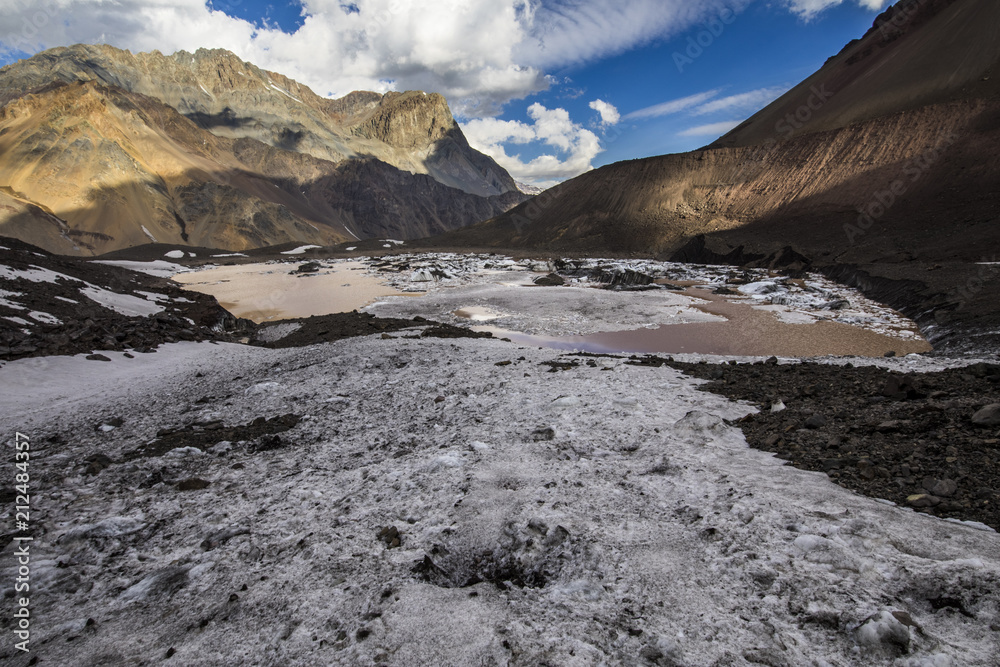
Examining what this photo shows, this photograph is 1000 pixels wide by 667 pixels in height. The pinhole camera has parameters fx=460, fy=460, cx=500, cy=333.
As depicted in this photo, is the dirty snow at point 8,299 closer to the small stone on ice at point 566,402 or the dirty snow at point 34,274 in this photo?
the dirty snow at point 34,274

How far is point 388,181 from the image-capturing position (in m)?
179

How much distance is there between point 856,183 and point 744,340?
136 ft

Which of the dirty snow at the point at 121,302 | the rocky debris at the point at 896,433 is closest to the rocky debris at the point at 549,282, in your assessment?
the dirty snow at the point at 121,302

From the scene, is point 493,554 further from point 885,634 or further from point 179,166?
point 179,166

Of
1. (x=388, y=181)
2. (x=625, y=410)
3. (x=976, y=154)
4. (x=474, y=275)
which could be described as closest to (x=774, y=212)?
(x=976, y=154)

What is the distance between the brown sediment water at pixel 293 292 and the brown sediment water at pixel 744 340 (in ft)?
38.4

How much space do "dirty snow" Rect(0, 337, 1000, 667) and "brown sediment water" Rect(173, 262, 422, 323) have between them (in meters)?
18.3

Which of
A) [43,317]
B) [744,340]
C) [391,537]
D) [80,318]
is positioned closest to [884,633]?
[391,537]

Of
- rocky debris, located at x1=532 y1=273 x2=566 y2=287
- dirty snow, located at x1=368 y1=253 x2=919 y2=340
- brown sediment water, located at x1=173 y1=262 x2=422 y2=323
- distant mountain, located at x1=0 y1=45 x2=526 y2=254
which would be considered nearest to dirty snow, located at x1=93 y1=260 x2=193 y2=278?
brown sediment water, located at x1=173 y1=262 x2=422 y2=323

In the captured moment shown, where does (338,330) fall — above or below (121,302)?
below

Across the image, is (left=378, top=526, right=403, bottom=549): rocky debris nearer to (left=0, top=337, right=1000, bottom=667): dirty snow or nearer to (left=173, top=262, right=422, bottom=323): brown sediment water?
(left=0, top=337, right=1000, bottom=667): dirty snow

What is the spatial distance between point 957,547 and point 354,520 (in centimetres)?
398

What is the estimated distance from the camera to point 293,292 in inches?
1222

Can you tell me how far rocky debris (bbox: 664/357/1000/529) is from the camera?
3.42m
